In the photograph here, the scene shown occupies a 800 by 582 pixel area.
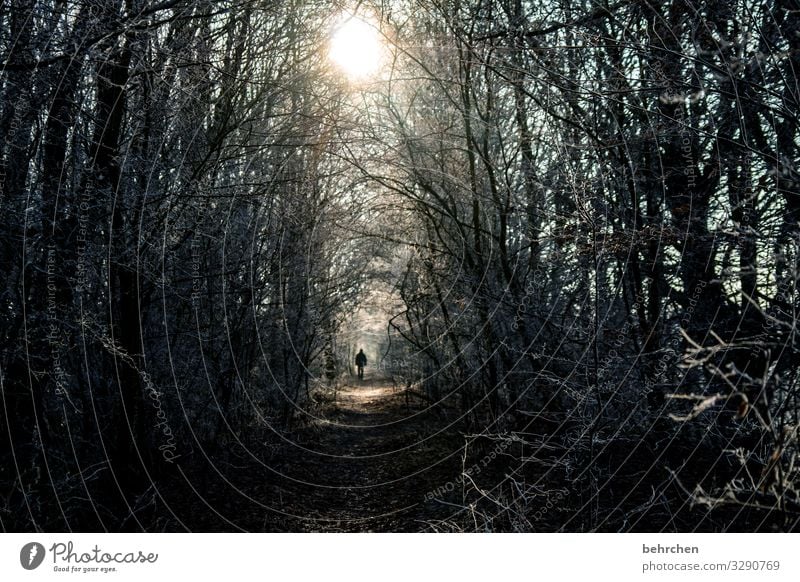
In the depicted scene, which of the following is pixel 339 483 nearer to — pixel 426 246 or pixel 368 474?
pixel 368 474

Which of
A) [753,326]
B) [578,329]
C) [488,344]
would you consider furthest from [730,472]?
[488,344]

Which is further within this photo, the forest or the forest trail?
the forest trail

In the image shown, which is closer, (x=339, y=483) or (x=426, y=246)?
(x=426, y=246)

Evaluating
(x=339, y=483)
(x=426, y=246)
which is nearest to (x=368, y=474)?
(x=339, y=483)

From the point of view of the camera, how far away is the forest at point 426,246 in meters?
4.41

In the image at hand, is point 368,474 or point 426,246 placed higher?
point 426,246

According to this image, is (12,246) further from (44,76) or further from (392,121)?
(392,121)

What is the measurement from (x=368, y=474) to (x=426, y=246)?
3950 millimetres

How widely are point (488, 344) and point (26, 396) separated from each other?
5.13 meters

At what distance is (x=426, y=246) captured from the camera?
6820 mm

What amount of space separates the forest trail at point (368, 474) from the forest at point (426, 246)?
2.7 inches

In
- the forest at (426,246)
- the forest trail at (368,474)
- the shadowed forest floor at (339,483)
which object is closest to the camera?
the forest at (426,246)

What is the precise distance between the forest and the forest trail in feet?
0.22

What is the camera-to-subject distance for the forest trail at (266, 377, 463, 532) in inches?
262
